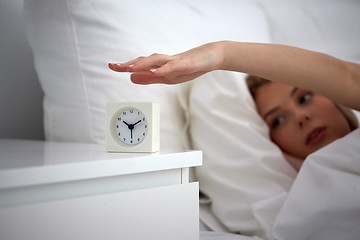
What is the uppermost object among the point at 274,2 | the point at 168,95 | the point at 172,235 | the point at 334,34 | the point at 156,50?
the point at 274,2

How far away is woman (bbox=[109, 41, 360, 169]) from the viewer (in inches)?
30.1

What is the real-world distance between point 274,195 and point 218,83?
380 millimetres

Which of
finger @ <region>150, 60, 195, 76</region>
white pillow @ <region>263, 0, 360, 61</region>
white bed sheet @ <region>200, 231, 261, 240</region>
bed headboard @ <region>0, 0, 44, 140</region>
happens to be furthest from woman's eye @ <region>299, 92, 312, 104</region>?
bed headboard @ <region>0, 0, 44, 140</region>

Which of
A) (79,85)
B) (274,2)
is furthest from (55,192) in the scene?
(274,2)

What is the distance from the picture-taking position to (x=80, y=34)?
1062 millimetres

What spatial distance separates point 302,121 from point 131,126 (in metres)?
0.68

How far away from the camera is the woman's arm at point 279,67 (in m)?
0.82

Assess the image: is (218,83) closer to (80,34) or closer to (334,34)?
(80,34)

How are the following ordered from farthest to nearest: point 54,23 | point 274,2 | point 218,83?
point 274,2, point 218,83, point 54,23

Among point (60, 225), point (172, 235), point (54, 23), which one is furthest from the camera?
point (54, 23)

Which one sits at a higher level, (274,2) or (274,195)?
(274,2)

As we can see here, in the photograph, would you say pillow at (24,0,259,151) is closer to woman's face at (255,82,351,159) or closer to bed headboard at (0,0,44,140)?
bed headboard at (0,0,44,140)

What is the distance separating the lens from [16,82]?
52.5 inches

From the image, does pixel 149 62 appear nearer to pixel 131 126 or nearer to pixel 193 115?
pixel 131 126
